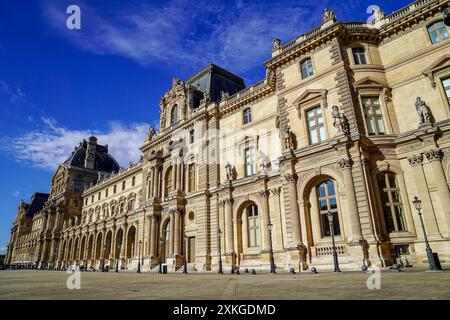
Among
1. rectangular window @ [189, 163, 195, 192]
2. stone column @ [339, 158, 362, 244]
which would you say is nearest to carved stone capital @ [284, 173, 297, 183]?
stone column @ [339, 158, 362, 244]

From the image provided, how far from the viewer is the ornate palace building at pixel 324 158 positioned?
1884 centimetres

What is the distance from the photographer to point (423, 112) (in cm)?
1972

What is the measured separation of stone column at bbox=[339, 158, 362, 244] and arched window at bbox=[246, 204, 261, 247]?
10.3m

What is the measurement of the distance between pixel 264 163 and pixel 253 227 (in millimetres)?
6430

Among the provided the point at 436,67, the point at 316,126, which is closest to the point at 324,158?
the point at 316,126

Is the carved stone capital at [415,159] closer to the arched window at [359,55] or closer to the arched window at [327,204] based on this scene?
the arched window at [327,204]

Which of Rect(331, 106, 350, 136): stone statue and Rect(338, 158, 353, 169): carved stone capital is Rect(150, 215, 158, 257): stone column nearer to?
Rect(338, 158, 353, 169): carved stone capital

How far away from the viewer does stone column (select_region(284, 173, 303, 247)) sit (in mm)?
20928

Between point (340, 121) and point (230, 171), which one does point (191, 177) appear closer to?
point (230, 171)

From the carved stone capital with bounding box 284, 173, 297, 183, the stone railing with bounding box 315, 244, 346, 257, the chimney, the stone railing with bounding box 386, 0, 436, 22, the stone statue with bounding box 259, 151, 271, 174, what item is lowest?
the stone railing with bounding box 315, 244, 346, 257

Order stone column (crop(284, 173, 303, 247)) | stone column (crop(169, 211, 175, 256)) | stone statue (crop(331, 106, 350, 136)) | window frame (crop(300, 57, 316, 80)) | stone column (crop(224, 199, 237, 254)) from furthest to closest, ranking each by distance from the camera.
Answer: stone column (crop(169, 211, 175, 256)), stone column (crop(224, 199, 237, 254)), window frame (crop(300, 57, 316, 80)), stone column (crop(284, 173, 303, 247)), stone statue (crop(331, 106, 350, 136))

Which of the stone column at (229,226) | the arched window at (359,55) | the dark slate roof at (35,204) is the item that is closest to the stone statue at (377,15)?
the arched window at (359,55)

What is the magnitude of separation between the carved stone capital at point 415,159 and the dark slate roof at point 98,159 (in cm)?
7860

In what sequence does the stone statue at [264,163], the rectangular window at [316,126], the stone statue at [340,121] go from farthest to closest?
1. the stone statue at [264,163]
2. the rectangular window at [316,126]
3. the stone statue at [340,121]
